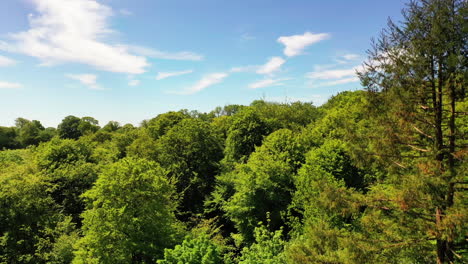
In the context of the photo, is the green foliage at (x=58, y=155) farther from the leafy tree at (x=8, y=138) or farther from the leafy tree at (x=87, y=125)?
the leafy tree at (x=8, y=138)

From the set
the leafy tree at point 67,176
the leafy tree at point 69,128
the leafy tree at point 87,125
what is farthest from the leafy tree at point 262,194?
the leafy tree at point 69,128

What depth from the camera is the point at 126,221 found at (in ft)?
53.7

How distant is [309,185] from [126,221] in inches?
492

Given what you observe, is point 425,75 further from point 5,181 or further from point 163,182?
point 5,181

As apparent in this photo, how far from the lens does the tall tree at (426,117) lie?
7.61 metres

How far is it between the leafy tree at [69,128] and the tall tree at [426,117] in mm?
76863

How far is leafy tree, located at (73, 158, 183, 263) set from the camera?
618 inches

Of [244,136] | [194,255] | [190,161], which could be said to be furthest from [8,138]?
[194,255]

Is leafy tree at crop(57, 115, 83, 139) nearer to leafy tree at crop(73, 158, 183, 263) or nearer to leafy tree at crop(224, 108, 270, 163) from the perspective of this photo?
A: leafy tree at crop(224, 108, 270, 163)

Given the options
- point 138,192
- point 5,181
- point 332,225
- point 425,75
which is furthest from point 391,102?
point 5,181

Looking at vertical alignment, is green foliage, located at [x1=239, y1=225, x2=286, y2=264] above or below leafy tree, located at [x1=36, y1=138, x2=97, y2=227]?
below

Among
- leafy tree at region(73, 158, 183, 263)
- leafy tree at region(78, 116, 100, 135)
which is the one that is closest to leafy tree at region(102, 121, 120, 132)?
leafy tree at region(78, 116, 100, 135)

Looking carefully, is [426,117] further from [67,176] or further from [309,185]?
[67,176]

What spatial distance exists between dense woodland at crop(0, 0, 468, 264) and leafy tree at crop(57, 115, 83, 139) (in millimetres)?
34502
